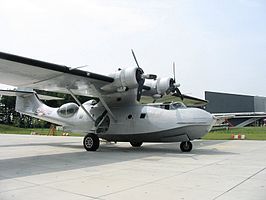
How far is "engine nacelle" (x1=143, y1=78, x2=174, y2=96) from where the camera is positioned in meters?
16.5

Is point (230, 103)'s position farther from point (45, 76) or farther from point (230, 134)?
point (45, 76)

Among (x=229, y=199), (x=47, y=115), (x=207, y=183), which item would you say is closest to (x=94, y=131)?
(x=47, y=115)

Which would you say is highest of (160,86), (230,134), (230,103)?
(230,103)

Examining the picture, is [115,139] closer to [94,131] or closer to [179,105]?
[94,131]

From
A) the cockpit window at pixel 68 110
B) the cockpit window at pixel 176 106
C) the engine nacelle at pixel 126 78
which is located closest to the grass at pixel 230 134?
the cockpit window at pixel 176 106

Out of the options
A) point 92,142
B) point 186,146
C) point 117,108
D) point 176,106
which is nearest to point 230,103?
point 117,108

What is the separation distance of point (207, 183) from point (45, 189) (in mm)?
3440

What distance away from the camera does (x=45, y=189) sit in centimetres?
634

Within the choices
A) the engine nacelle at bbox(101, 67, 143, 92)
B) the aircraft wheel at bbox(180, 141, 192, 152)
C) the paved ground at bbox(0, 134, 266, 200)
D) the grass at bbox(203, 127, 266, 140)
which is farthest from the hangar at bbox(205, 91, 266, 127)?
the paved ground at bbox(0, 134, 266, 200)

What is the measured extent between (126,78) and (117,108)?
3.11 metres

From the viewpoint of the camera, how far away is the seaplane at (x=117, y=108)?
13.4 meters

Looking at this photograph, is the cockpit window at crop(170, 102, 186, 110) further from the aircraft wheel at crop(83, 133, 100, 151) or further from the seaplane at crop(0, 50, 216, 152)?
the aircraft wheel at crop(83, 133, 100, 151)

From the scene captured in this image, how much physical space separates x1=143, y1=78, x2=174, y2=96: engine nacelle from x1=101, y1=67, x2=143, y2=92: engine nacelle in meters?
2.52

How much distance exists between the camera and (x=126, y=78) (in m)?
13.8
